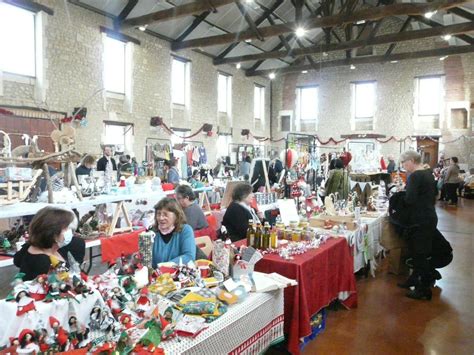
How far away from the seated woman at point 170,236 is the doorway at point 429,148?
14.6m

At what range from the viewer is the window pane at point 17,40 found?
7.83m

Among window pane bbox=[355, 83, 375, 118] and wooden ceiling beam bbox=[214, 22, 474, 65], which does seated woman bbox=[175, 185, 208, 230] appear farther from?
window pane bbox=[355, 83, 375, 118]

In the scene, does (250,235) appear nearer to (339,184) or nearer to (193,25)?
(339,184)

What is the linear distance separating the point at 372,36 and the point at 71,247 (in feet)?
38.5

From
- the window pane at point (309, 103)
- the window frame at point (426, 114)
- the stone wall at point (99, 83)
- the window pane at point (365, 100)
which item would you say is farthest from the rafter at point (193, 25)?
the window frame at point (426, 114)

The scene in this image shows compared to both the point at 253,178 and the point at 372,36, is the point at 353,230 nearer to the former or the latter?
the point at 253,178

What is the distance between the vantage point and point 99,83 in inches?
387

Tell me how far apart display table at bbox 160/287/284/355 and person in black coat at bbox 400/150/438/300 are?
2.14 meters

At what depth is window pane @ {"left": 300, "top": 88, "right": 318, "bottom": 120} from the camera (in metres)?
17.2

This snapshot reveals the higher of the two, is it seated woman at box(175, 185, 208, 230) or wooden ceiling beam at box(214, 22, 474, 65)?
wooden ceiling beam at box(214, 22, 474, 65)

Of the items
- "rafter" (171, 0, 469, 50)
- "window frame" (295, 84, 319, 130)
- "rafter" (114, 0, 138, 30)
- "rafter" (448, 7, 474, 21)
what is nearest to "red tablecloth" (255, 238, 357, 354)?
"rafter" (171, 0, 469, 50)

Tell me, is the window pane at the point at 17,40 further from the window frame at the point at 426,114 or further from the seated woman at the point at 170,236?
the window frame at the point at 426,114

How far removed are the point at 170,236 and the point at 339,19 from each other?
8721 mm

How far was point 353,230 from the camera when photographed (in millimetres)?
3877
